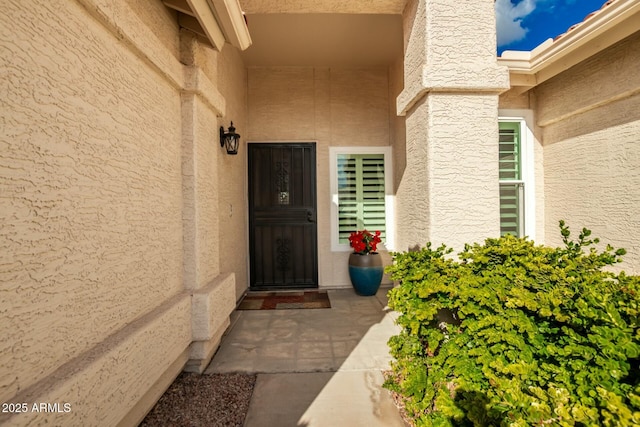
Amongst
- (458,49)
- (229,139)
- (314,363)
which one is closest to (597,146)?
(458,49)

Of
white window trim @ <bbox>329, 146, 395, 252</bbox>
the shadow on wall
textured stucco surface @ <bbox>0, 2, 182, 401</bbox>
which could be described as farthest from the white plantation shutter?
textured stucco surface @ <bbox>0, 2, 182, 401</bbox>

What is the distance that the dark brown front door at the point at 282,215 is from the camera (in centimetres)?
534

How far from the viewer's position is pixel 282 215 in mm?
5367

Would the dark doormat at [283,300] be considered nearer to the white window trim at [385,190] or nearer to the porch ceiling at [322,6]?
the white window trim at [385,190]

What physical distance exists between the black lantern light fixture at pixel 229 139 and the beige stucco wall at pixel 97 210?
1.05m

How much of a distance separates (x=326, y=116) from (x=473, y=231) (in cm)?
370

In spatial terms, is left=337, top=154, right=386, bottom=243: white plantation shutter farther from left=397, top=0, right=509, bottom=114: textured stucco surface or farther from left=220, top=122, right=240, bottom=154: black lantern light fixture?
left=397, top=0, right=509, bottom=114: textured stucco surface

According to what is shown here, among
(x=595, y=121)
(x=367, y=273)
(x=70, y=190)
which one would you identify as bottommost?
(x=367, y=273)

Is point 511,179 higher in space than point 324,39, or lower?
lower

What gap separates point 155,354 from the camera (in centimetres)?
201

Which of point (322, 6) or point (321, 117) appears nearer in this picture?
point (322, 6)

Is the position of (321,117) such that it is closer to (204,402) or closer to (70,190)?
(70,190)

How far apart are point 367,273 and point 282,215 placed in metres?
1.84

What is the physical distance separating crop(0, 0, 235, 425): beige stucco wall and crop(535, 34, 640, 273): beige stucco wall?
13.2ft
